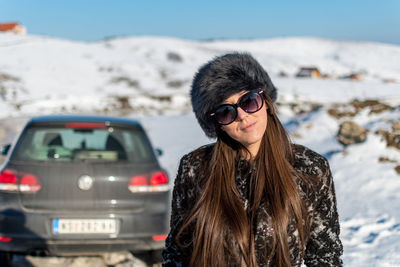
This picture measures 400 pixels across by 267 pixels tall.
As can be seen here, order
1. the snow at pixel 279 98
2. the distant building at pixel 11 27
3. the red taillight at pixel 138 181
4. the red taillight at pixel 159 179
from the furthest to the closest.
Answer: the distant building at pixel 11 27 < the snow at pixel 279 98 < the red taillight at pixel 159 179 < the red taillight at pixel 138 181

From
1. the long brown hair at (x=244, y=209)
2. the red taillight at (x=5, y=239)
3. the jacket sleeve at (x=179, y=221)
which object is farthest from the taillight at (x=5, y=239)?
the long brown hair at (x=244, y=209)

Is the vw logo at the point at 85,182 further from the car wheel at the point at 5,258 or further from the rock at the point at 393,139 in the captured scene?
the rock at the point at 393,139

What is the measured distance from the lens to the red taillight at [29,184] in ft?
13.4

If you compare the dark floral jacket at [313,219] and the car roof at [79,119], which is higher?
the dark floral jacket at [313,219]

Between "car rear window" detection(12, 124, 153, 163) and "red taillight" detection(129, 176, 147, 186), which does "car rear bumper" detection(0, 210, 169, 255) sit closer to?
"red taillight" detection(129, 176, 147, 186)

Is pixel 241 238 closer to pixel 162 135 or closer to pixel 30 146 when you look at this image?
pixel 30 146

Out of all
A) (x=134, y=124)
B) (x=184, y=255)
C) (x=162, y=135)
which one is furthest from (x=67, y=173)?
(x=162, y=135)

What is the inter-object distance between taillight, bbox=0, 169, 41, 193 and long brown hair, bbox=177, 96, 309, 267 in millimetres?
2455

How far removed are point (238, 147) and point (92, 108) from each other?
108 ft

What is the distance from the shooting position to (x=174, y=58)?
2931 inches

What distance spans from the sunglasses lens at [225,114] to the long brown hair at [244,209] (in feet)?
0.53

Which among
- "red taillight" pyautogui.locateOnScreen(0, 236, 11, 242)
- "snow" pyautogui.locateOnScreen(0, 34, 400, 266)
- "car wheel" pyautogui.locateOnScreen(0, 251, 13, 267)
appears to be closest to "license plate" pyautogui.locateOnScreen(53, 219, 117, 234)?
"red taillight" pyautogui.locateOnScreen(0, 236, 11, 242)

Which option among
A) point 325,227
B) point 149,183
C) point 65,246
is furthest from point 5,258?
point 325,227

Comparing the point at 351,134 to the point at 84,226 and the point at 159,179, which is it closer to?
the point at 159,179
